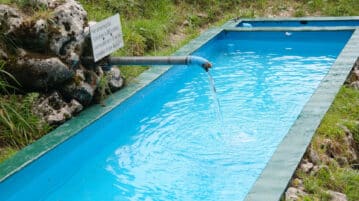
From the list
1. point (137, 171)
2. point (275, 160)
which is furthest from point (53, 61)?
point (275, 160)

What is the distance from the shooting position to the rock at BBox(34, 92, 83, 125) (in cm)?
478

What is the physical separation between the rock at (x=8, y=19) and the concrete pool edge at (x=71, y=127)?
0.93 m

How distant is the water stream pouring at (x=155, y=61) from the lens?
194 inches

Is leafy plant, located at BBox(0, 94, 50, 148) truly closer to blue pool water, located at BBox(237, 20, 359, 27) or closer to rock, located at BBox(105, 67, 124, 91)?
rock, located at BBox(105, 67, 124, 91)

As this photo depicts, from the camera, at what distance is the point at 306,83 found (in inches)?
241

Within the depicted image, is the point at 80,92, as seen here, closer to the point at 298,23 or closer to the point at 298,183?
the point at 298,183

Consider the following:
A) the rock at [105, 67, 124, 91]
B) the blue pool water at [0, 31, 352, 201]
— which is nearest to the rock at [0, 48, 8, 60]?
the blue pool water at [0, 31, 352, 201]

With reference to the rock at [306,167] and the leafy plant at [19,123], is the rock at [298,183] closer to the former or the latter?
the rock at [306,167]

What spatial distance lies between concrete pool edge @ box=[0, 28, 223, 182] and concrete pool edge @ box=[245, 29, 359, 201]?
167cm

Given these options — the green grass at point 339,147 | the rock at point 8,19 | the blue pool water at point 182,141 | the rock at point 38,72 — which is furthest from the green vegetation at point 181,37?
the blue pool water at point 182,141

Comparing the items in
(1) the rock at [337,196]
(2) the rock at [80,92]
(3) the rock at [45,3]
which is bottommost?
(1) the rock at [337,196]

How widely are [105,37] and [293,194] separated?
262 cm

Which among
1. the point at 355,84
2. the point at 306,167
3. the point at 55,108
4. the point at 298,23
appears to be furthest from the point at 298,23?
the point at 306,167

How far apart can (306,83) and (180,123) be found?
5.41 feet
